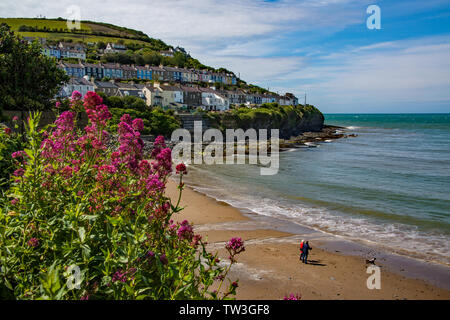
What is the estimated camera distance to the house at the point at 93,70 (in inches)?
3779

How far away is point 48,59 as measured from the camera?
64.4ft

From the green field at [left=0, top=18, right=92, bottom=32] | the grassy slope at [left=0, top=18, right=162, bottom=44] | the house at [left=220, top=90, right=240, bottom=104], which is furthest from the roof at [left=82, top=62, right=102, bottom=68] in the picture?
the green field at [left=0, top=18, right=92, bottom=32]

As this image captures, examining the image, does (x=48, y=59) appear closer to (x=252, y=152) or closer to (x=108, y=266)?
(x=108, y=266)

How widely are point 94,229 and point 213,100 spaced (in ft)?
288

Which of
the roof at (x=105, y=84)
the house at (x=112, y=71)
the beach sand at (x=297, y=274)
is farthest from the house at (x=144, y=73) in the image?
the beach sand at (x=297, y=274)

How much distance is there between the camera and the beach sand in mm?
10656

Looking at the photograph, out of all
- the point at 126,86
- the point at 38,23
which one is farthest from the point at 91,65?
the point at 38,23

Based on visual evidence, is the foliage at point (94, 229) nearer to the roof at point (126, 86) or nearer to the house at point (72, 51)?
the roof at point (126, 86)
